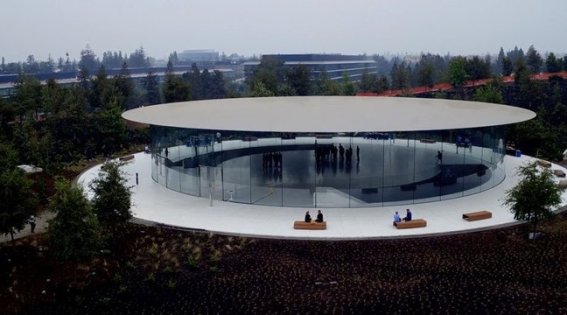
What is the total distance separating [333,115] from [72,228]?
2099cm

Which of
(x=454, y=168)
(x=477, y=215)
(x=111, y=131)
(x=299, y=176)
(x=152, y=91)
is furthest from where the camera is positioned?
(x=152, y=91)

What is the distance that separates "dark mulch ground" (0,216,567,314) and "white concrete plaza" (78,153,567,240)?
3.64ft

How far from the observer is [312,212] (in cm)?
2989

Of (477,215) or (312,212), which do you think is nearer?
(477,215)

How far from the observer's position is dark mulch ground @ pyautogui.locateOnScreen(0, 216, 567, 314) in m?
18.7

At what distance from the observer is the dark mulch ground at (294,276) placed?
61.4 feet

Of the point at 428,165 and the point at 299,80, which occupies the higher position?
the point at 299,80

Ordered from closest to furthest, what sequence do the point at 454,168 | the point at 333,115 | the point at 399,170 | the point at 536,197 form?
the point at 536,197, the point at 454,168, the point at 399,170, the point at 333,115

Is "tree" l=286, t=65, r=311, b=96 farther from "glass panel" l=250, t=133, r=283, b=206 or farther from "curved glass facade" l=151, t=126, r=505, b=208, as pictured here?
"curved glass facade" l=151, t=126, r=505, b=208

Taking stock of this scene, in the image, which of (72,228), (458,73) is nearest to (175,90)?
(458,73)

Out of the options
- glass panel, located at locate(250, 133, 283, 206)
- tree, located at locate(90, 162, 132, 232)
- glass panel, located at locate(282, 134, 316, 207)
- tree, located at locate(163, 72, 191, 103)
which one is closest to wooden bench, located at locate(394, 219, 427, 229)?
glass panel, located at locate(282, 134, 316, 207)

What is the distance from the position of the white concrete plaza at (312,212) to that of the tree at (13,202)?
5.69m

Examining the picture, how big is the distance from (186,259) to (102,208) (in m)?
5.04

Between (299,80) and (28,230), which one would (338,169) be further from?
(299,80)
